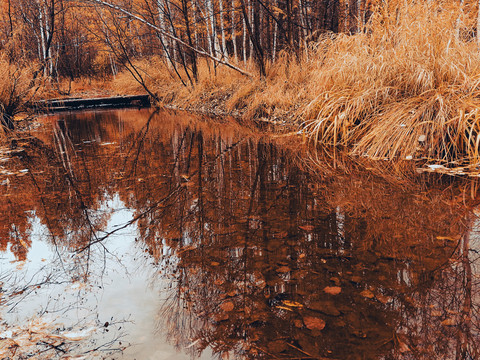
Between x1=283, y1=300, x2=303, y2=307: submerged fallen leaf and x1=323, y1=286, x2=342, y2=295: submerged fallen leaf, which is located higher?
x1=323, y1=286, x2=342, y2=295: submerged fallen leaf

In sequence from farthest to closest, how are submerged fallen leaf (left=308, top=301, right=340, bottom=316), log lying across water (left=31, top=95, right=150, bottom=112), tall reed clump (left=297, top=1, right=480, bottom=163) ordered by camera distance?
log lying across water (left=31, top=95, right=150, bottom=112), tall reed clump (left=297, top=1, right=480, bottom=163), submerged fallen leaf (left=308, top=301, right=340, bottom=316)

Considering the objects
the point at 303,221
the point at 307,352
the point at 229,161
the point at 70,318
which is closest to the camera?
the point at 307,352

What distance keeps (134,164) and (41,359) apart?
3.60 m

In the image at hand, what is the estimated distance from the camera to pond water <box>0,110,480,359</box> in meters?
1.44

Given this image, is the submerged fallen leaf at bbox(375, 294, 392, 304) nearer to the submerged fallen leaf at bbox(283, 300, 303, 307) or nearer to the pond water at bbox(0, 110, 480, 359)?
the pond water at bbox(0, 110, 480, 359)

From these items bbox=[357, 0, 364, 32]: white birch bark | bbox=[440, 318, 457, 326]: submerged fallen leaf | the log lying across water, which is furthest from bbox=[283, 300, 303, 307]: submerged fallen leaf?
the log lying across water

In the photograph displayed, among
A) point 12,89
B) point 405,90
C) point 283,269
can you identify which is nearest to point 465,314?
point 283,269

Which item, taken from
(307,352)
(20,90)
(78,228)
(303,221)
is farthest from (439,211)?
(20,90)

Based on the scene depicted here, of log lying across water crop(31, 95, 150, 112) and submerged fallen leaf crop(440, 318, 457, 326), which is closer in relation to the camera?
submerged fallen leaf crop(440, 318, 457, 326)

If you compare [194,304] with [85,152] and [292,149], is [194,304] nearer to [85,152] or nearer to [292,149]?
[292,149]

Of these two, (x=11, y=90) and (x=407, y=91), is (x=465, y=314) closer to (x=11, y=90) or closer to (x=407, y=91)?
(x=407, y=91)

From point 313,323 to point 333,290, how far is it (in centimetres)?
27

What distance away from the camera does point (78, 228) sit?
2.73 meters

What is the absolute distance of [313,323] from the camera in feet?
4.97
